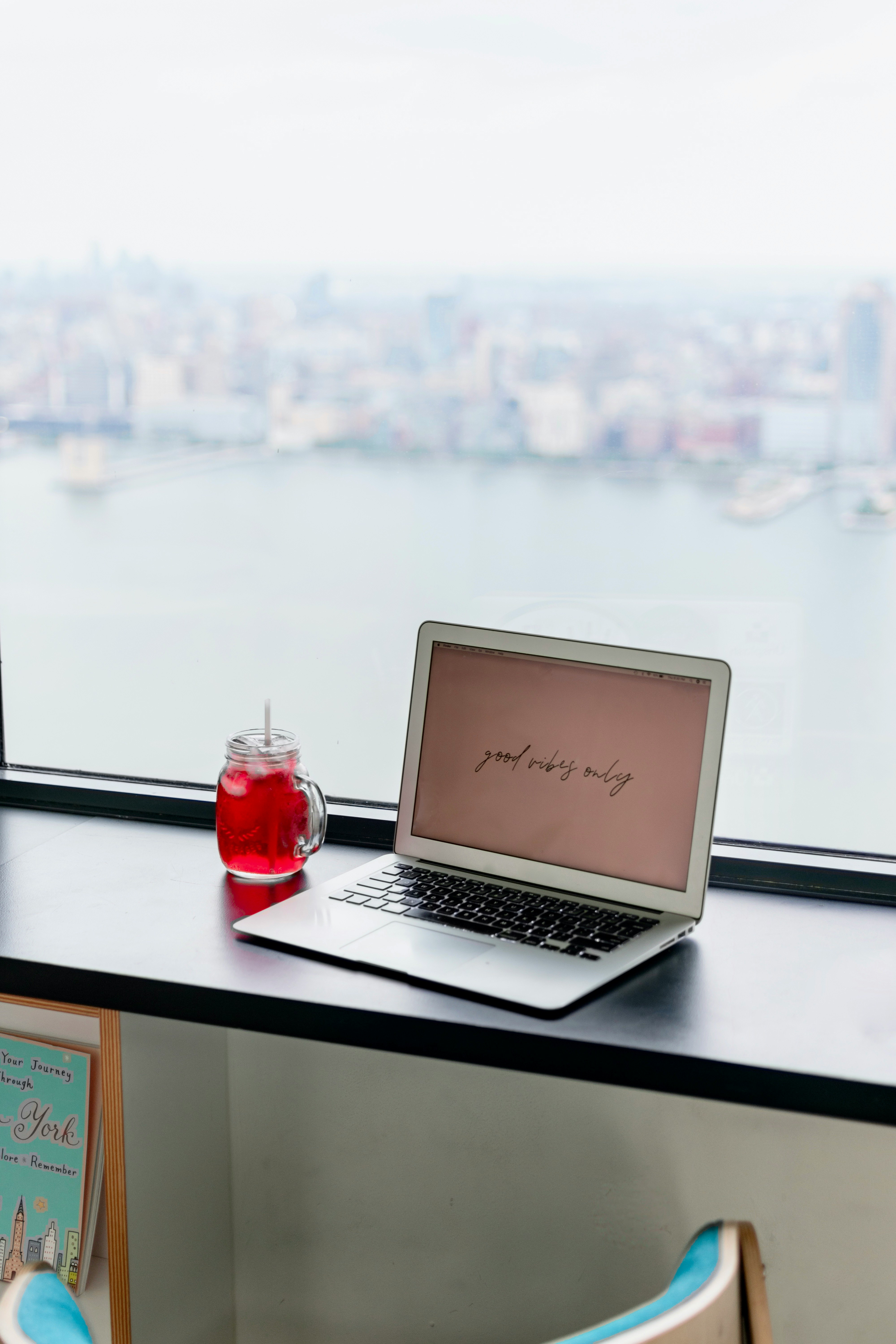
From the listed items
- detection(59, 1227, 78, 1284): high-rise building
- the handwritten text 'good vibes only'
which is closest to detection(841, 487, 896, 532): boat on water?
the handwritten text 'good vibes only'

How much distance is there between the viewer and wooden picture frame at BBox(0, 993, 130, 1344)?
104 centimetres

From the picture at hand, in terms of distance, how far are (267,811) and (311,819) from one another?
53 millimetres

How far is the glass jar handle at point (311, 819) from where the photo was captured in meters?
1.18

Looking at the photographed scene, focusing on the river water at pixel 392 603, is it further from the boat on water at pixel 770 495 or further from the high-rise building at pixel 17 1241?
the high-rise building at pixel 17 1241

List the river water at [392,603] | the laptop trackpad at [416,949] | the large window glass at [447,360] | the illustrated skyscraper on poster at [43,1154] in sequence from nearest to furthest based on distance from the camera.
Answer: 1. the laptop trackpad at [416,949]
2. the illustrated skyscraper on poster at [43,1154]
3. the large window glass at [447,360]
4. the river water at [392,603]

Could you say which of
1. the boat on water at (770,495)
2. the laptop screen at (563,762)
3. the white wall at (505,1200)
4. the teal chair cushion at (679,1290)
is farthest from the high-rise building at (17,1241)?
the boat on water at (770,495)

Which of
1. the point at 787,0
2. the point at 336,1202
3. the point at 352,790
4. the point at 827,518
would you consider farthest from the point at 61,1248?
the point at 787,0

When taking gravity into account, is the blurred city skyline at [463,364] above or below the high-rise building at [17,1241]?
above

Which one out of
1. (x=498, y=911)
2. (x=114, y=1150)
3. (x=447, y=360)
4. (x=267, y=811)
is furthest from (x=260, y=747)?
(x=447, y=360)

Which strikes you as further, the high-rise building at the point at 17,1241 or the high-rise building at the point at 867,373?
the high-rise building at the point at 867,373

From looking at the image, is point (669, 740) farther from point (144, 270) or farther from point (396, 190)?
point (144, 270)

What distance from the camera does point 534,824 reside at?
1.14 meters

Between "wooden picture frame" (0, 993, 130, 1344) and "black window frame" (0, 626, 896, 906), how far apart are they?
1.19 feet

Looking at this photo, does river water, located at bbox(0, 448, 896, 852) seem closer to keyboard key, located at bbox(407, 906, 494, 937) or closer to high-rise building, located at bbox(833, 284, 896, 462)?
high-rise building, located at bbox(833, 284, 896, 462)
